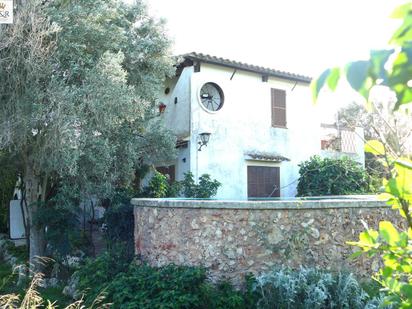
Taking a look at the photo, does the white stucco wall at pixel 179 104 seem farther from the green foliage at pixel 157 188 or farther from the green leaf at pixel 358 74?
the green leaf at pixel 358 74

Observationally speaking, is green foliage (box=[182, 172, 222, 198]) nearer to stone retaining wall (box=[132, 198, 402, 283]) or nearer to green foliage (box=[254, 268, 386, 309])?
stone retaining wall (box=[132, 198, 402, 283])

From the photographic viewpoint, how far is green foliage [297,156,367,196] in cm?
1334

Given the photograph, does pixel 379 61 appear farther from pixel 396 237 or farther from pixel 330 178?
pixel 330 178

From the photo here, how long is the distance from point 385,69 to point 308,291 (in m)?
5.17

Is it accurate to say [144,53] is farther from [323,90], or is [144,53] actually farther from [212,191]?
[323,90]

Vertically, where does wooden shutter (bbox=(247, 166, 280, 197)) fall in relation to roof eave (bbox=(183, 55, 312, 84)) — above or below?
below

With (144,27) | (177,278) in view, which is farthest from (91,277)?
(144,27)

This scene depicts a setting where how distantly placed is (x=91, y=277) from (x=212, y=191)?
4.21m

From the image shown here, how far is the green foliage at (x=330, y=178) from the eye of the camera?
43.8 feet

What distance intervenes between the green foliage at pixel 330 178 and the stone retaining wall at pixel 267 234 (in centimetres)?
637

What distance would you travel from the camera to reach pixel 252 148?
14039mm

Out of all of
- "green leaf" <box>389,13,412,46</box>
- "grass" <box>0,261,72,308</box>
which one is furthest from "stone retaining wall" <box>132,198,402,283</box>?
"green leaf" <box>389,13,412,46</box>

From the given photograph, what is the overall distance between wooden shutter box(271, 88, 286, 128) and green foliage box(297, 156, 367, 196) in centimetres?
170

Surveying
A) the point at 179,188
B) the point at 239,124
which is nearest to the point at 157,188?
the point at 179,188
